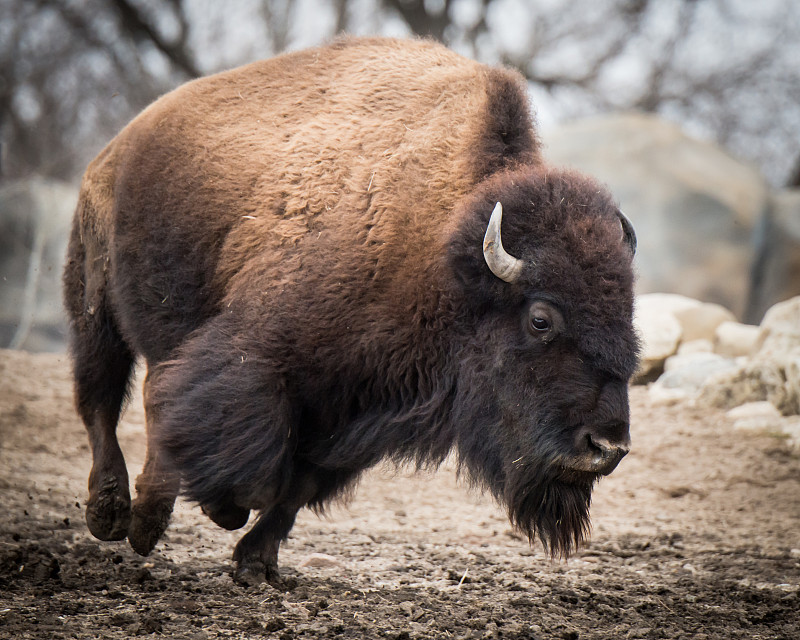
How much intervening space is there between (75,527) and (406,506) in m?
1.92

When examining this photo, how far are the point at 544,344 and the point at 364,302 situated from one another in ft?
2.28

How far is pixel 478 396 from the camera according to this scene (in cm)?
313

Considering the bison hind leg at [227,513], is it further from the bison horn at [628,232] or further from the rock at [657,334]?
the rock at [657,334]

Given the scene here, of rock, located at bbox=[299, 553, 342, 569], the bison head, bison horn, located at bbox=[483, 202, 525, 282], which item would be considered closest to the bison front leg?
rock, located at bbox=[299, 553, 342, 569]

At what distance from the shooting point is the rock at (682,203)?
399 inches

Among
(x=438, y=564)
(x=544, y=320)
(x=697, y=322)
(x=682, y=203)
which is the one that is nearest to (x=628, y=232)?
(x=544, y=320)

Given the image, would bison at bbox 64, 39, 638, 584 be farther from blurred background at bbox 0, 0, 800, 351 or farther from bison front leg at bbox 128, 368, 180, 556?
blurred background at bbox 0, 0, 800, 351

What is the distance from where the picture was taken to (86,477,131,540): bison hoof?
12.2 ft

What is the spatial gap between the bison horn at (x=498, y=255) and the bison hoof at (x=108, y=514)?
200cm

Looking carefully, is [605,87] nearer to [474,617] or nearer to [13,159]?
[13,159]

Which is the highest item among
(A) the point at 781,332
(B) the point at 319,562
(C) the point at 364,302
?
(C) the point at 364,302

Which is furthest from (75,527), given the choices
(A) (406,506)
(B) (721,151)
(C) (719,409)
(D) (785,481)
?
(B) (721,151)

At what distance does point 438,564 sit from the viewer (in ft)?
12.7

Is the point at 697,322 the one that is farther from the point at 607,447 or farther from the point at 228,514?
the point at 228,514
